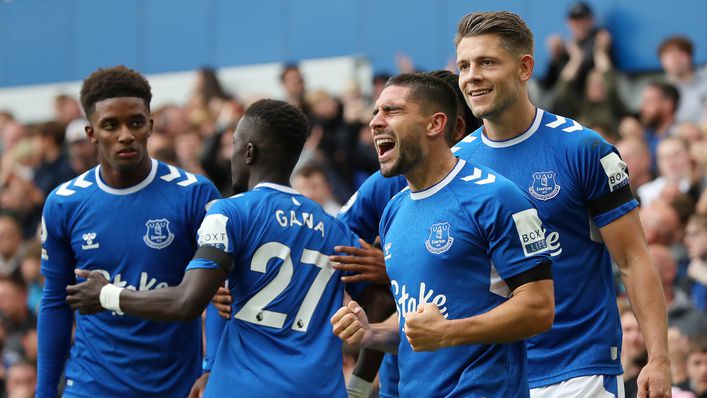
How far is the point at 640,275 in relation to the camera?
200 inches

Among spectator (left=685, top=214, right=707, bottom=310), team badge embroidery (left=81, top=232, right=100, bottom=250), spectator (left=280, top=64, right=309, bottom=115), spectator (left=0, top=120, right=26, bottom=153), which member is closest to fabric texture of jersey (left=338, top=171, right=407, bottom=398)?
team badge embroidery (left=81, top=232, right=100, bottom=250)

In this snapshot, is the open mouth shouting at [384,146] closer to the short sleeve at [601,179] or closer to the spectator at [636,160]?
the short sleeve at [601,179]

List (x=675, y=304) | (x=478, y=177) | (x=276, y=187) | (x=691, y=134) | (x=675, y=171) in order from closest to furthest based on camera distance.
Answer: (x=478, y=177) → (x=276, y=187) → (x=675, y=304) → (x=675, y=171) → (x=691, y=134)

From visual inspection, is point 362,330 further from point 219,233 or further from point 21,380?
point 21,380

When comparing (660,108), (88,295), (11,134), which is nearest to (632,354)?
(660,108)

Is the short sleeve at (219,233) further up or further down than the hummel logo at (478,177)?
further down

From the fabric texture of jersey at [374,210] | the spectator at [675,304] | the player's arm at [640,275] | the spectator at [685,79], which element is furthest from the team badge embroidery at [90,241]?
the spectator at [685,79]

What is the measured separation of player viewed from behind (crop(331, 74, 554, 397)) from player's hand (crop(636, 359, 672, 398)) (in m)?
0.73

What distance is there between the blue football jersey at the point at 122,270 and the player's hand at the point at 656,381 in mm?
2368

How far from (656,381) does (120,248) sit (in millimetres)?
2763

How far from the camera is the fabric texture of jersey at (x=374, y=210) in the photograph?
5656 mm

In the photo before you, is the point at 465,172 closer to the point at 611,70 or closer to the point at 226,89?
the point at 611,70

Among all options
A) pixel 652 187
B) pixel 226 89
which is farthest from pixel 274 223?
pixel 226 89

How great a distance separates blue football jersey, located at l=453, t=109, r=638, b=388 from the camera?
16.8 ft
